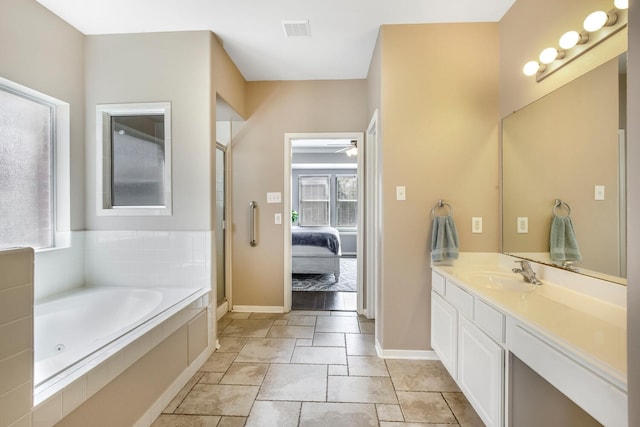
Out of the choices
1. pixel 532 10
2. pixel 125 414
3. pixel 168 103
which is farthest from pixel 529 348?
pixel 168 103

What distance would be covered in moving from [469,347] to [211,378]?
1782 millimetres

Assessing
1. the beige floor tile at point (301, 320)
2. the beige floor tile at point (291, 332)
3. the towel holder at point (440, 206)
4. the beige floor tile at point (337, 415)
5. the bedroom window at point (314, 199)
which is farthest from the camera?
the bedroom window at point (314, 199)

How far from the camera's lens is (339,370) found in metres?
2.18

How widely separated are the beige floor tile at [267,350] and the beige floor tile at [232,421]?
63 centimetres

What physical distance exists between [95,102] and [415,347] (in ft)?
11.3

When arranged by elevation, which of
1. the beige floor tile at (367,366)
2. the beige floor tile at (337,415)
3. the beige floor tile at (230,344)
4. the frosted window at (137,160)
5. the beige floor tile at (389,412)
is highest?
the frosted window at (137,160)

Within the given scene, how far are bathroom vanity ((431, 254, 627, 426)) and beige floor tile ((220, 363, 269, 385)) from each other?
1.35 metres

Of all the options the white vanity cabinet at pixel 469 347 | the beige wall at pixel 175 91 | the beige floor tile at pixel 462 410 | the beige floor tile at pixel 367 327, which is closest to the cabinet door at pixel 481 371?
the white vanity cabinet at pixel 469 347

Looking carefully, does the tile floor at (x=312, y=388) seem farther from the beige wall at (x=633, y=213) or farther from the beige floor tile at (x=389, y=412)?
the beige wall at (x=633, y=213)

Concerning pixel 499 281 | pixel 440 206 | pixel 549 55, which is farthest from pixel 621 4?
pixel 499 281

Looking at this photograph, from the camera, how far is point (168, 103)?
2416 mm

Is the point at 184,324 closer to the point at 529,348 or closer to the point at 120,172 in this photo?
the point at 120,172

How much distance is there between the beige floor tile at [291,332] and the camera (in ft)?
9.00

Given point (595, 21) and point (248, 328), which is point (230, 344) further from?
point (595, 21)
